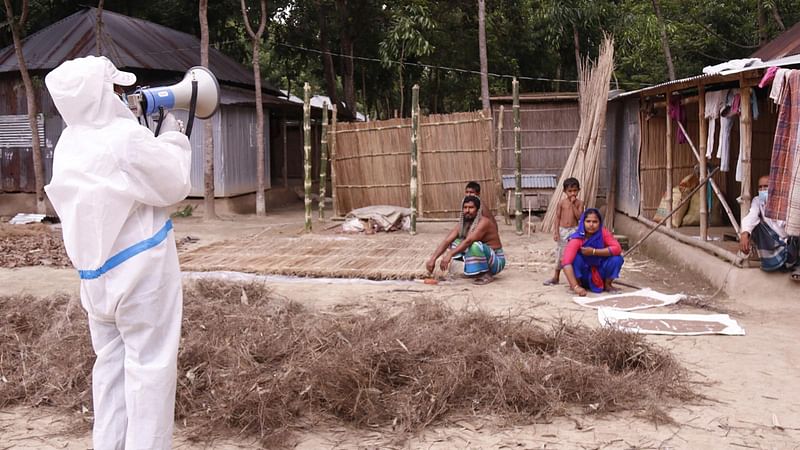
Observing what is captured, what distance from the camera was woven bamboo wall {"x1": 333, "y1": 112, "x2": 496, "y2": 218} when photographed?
36.7 feet

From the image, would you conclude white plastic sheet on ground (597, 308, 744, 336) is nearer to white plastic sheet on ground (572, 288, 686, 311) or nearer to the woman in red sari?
white plastic sheet on ground (572, 288, 686, 311)

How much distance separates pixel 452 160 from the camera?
11.3 metres

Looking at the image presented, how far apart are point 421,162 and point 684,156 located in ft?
12.1

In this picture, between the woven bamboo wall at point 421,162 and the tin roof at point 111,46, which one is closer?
the woven bamboo wall at point 421,162

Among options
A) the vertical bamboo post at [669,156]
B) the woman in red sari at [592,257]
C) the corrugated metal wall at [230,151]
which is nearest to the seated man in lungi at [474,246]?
the woman in red sari at [592,257]

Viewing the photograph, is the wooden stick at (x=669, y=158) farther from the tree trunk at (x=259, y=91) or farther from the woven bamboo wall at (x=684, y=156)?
the tree trunk at (x=259, y=91)

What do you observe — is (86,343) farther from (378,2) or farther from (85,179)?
(378,2)

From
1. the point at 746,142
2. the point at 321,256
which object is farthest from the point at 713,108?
the point at 321,256

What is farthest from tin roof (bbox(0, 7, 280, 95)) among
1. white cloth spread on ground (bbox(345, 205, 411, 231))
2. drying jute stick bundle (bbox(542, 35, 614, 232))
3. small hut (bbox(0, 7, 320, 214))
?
drying jute stick bundle (bbox(542, 35, 614, 232))

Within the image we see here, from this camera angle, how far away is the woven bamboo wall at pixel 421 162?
36.7ft

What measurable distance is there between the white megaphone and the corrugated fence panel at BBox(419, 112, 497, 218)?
8.12 metres

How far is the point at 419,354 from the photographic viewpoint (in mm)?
4012

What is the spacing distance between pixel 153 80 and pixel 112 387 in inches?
490

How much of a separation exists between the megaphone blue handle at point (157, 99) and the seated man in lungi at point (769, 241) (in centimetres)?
500
